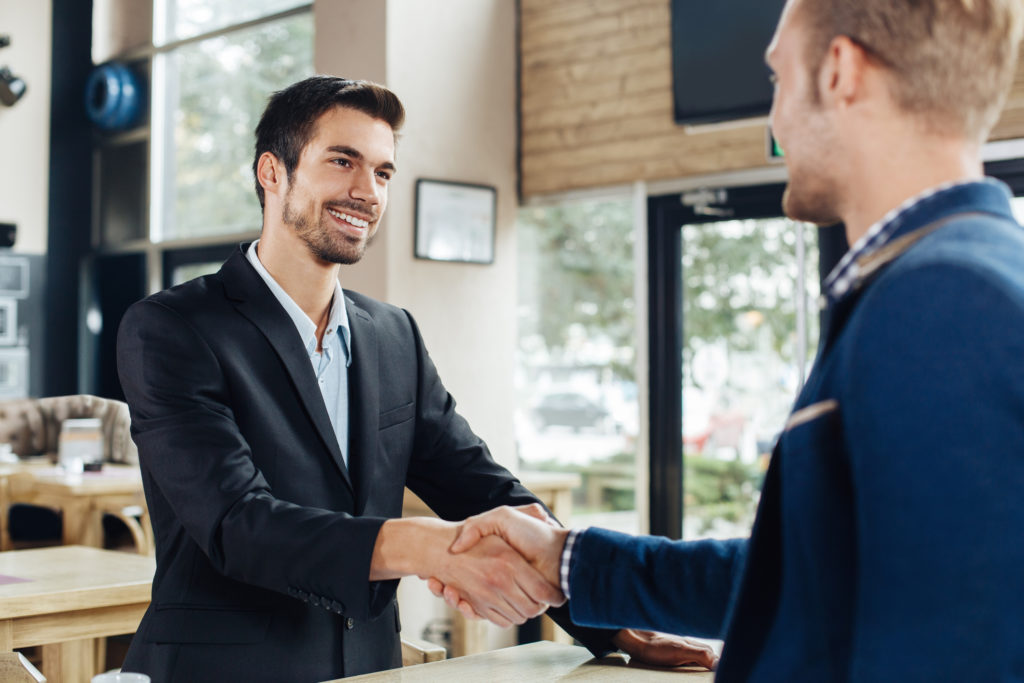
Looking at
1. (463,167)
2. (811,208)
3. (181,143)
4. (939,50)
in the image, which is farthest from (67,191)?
(939,50)

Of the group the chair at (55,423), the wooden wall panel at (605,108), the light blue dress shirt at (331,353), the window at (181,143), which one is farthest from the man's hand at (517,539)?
the window at (181,143)

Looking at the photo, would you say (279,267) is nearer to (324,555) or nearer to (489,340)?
(324,555)

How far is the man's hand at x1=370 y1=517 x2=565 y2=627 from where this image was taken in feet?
5.19

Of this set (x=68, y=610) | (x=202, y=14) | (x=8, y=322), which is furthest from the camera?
(x=8, y=322)

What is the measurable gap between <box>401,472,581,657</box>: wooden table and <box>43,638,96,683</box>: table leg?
57.7 inches

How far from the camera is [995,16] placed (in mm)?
917

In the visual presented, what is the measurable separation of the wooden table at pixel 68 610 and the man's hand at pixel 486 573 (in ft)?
4.04

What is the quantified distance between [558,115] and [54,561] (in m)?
3.11

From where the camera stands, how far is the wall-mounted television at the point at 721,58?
4.24 metres

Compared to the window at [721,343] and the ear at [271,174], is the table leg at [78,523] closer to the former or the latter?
the window at [721,343]

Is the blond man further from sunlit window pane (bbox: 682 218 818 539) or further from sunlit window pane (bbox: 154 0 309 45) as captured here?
sunlit window pane (bbox: 154 0 309 45)

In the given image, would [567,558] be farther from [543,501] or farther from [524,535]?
[543,501]

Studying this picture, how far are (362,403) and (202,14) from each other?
234 inches

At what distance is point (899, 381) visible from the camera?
75 centimetres
